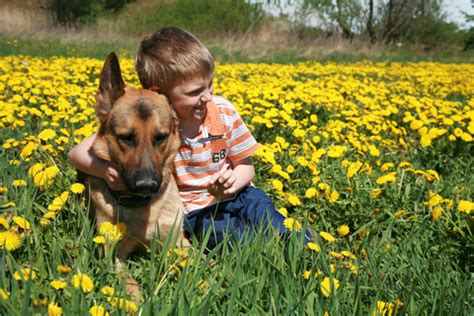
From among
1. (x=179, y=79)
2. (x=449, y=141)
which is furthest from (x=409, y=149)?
(x=179, y=79)

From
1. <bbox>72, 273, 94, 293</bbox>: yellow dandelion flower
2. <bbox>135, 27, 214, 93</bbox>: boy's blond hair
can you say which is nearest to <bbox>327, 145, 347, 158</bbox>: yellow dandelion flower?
<bbox>135, 27, 214, 93</bbox>: boy's blond hair

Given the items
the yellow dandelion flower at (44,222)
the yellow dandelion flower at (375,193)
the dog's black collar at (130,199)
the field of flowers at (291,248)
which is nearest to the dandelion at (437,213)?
the field of flowers at (291,248)

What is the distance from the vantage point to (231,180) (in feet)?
9.09

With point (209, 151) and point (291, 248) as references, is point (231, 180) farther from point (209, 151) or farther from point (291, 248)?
point (291, 248)

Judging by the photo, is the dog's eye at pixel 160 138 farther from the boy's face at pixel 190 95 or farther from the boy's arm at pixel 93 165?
the boy's face at pixel 190 95

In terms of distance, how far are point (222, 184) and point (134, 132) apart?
0.75 metres

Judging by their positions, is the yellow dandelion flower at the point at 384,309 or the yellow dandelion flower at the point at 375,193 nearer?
the yellow dandelion flower at the point at 384,309

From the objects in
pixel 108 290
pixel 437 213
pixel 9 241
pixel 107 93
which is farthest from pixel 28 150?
pixel 437 213

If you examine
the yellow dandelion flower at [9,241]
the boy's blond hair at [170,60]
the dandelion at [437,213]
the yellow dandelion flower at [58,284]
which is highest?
the boy's blond hair at [170,60]

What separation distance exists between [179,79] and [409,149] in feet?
9.24

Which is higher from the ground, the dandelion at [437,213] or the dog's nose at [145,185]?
the dog's nose at [145,185]

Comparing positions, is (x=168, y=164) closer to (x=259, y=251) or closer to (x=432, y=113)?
(x=259, y=251)

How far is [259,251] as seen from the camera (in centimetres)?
205

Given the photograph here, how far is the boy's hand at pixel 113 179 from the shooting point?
234 cm
